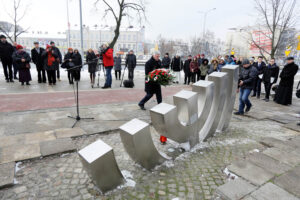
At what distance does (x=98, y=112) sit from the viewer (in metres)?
6.17

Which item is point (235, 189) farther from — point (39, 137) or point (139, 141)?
point (39, 137)

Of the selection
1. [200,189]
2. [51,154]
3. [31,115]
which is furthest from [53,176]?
[31,115]

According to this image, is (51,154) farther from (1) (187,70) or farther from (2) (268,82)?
(1) (187,70)

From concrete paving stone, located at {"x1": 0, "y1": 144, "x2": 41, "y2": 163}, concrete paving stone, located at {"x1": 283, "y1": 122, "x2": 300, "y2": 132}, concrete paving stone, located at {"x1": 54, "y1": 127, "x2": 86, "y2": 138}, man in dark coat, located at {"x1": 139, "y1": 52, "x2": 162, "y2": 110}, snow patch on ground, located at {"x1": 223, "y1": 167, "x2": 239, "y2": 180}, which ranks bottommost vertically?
snow patch on ground, located at {"x1": 223, "y1": 167, "x2": 239, "y2": 180}

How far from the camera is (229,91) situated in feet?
15.3

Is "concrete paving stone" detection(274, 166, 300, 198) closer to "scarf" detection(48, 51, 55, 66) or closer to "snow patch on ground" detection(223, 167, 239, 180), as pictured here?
"snow patch on ground" detection(223, 167, 239, 180)

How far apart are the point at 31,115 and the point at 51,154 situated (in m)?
2.69

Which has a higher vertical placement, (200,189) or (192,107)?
(192,107)

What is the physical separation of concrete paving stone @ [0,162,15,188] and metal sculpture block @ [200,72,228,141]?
3.48 metres

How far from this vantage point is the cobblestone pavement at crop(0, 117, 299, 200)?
267 cm

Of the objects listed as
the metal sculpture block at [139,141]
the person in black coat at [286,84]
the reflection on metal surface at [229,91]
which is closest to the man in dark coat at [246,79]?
the reflection on metal surface at [229,91]

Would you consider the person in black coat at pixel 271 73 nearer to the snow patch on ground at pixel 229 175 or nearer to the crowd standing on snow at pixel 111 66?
the crowd standing on snow at pixel 111 66

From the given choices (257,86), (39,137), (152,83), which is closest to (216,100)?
(152,83)

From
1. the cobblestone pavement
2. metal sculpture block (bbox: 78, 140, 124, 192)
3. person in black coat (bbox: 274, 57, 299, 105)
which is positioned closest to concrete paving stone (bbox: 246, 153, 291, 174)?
the cobblestone pavement
